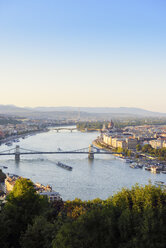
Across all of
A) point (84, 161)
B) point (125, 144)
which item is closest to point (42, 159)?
point (84, 161)

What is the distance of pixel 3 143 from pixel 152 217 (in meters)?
14.2

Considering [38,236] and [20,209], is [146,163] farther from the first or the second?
[38,236]

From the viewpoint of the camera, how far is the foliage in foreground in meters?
2.93

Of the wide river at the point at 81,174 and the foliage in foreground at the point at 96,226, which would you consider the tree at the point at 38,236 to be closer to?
the foliage in foreground at the point at 96,226

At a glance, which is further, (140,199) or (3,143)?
(3,143)

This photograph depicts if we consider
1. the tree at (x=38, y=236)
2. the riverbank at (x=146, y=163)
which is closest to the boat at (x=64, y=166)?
the riverbank at (x=146, y=163)

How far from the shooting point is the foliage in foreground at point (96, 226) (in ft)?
9.62

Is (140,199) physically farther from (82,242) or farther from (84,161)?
(84,161)

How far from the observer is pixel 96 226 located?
310cm

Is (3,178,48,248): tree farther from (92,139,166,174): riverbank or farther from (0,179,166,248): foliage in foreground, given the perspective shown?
(92,139,166,174): riverbank

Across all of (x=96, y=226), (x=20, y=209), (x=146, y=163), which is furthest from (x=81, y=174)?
(x=96, y=226)

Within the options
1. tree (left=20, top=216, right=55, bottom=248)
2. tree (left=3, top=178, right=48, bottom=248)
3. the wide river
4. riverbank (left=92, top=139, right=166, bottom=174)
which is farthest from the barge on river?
tree (left=20, top=216, right=55, bottom=248)

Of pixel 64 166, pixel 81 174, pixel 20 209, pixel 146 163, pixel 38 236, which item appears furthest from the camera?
pixel 146 163

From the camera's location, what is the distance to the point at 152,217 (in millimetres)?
3154
